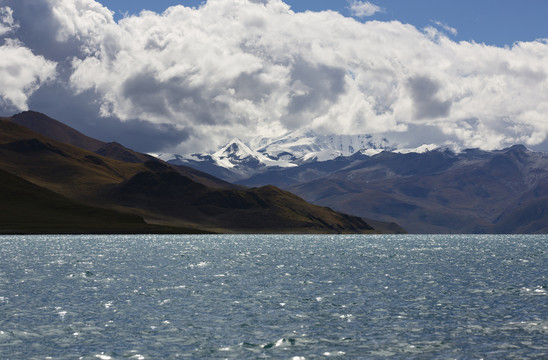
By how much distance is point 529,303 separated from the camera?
58.9 meters

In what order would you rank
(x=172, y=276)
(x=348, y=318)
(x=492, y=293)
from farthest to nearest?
(x=172, y=276) → (x=492, y=293) → (x=348, y=318)

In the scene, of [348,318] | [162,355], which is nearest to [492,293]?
[348,318]

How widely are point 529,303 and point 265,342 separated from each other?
29829 millimetres

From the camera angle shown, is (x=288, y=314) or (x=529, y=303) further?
(x=529, y=303)

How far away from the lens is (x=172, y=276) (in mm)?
86562

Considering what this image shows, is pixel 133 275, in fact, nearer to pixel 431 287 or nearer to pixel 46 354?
pixel 431 287

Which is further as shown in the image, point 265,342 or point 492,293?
point 492,293

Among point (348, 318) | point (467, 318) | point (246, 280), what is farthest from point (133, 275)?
point (467, 318)

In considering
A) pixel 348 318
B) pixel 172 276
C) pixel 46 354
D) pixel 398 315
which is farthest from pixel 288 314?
pixel 172 276

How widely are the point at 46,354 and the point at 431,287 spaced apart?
47.2 m

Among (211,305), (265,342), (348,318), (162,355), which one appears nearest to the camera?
(162,355)

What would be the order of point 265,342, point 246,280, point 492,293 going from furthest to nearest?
point 246,280 → point 492,293 → point 265,342

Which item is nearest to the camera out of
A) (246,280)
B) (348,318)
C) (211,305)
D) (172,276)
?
(348,318)

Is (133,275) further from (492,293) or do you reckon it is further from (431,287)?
(492,293)
